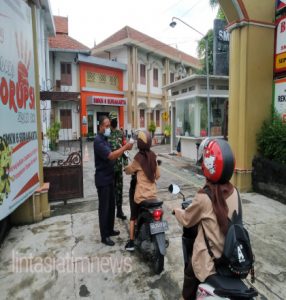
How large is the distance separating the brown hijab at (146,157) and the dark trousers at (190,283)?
4.32ft

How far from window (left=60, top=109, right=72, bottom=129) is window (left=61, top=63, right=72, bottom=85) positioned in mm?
2033

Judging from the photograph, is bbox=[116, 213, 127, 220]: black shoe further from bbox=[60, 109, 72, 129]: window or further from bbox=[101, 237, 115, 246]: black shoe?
bbox=[60, 109, 72, 129]: window

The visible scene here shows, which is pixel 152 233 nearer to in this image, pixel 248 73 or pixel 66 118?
pixel 248 73

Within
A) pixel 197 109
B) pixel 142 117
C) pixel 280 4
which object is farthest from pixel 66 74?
pixel 280 4

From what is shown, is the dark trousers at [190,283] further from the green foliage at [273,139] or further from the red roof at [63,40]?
the red roof at [63,40]

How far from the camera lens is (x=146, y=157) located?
3.07m

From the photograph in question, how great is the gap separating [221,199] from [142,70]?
68.6 feet

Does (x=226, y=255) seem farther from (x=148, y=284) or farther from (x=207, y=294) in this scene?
(x=148, y=284)

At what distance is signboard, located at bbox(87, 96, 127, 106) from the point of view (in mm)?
18531

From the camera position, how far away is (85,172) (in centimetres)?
818

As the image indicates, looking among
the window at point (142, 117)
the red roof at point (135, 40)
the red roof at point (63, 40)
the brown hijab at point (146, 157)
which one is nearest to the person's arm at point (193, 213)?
the brown hijab at point (146, 157)

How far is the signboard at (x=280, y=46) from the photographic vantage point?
5.48m

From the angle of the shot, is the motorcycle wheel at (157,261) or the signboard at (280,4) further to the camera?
the signboard at (280,4)

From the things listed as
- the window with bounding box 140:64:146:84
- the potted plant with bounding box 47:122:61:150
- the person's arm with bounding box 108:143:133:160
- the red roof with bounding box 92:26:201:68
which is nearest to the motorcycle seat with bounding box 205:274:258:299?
the person's arm with bounding box 108:143:133:160
